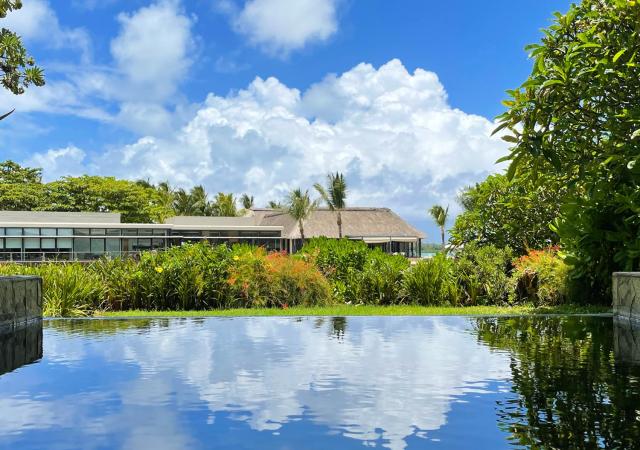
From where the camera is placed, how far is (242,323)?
9.30 metres

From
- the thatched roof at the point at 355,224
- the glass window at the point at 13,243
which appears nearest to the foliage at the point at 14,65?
the glass window at the point at 13,243

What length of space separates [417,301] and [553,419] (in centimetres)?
945

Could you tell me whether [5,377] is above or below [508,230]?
below

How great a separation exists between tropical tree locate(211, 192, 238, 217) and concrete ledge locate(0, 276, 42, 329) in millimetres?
57257

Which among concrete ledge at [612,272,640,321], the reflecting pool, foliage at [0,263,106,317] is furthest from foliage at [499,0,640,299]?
foliage at [0,263,106,317]

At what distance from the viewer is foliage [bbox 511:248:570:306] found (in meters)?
12.9

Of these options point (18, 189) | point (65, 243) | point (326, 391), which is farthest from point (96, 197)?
point (326, 391)

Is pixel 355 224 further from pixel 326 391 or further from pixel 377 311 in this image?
pixel 326 391

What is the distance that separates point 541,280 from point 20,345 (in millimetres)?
9966

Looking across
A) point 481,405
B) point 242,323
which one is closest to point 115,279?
point 242,323

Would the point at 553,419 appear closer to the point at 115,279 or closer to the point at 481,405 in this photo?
the point at 481,405

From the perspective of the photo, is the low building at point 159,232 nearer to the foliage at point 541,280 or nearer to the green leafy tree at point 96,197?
the green leafy tree at point 96,197

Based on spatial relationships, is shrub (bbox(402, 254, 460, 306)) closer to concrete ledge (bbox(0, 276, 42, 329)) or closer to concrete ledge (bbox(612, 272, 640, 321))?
concrete ledge (bbox(612, 272, 640, 321))

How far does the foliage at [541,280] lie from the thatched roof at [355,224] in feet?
138
